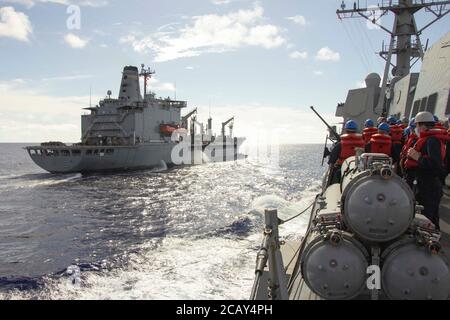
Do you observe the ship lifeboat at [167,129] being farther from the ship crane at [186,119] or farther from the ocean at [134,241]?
the ocean at [134,241]

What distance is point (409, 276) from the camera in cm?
337

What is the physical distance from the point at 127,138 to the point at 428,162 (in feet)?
134

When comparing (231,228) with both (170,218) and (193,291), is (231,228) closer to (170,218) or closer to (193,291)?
(170,218)

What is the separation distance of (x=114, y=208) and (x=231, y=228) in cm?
771

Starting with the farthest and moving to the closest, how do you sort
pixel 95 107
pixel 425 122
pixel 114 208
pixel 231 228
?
pixel 95 107 → pixel 114 208 → pixel 231 228 → pixel 425 122

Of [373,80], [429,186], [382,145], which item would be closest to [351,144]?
[382,145]

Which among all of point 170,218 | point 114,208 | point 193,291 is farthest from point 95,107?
point 193,291

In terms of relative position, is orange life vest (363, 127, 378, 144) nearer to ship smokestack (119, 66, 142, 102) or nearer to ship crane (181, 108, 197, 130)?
ship smokestack (119, 66, 142, 102)

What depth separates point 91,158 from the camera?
36.3 m

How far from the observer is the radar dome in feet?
74.2

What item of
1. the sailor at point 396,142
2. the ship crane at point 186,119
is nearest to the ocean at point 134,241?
the sailor at point 396,142

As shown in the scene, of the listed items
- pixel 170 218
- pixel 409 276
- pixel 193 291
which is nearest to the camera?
pixel 409 276

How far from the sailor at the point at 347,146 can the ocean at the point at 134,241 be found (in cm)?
304

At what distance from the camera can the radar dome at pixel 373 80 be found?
22.6 m
